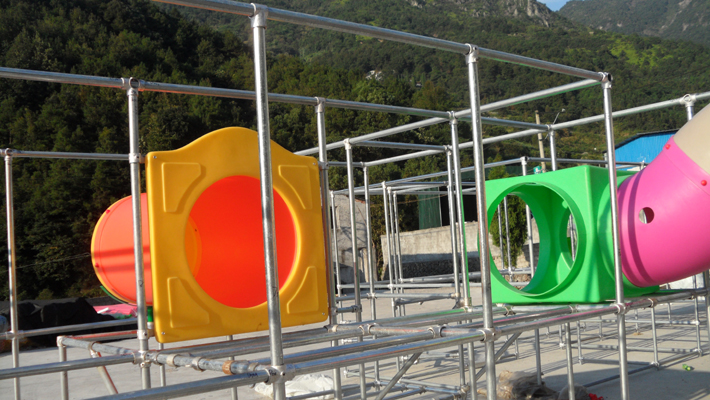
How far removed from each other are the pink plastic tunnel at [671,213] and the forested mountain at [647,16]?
106650 mm

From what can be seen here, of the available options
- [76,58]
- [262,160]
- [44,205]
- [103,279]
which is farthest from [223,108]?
[262,160]

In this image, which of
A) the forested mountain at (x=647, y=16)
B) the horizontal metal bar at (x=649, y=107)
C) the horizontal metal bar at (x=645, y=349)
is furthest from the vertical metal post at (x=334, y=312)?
the forested mountain at (x=647, y=16)

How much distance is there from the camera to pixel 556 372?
22.4 feet

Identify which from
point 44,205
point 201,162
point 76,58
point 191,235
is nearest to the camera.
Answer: point 201,162

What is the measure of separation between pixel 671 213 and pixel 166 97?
31.0 metres

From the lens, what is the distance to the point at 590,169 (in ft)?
12.8

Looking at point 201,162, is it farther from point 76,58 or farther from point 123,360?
point 76,58

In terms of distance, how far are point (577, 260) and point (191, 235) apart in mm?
2384

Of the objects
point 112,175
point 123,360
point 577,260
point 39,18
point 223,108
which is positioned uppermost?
point 39,18

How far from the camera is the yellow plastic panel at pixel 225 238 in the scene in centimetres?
281

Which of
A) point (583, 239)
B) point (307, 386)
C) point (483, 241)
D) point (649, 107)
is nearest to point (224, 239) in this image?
point (483, 241)

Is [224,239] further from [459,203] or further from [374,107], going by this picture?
[374,107]

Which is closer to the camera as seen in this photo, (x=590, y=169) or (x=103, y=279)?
(x=590, y=169)

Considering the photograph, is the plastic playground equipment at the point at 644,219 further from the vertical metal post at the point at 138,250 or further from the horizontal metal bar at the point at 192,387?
the horizontal metal bar at the point at 192,387
